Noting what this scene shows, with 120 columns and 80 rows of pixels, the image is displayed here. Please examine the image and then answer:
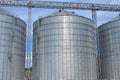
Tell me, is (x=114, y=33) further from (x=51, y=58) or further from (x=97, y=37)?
(x=51, y=58)

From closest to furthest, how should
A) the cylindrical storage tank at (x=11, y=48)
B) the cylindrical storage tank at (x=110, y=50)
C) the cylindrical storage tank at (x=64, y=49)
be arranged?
1. the cylindrical storage tank at (x=11, y=48)
2. the cylindrical storage tank at (x=64, y=49)
3. the cylindrical storage tank at (x=110, y=50)

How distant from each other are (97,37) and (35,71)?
15606 mm

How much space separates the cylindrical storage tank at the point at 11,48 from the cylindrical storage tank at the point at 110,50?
51.9 feet

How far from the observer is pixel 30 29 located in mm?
50500

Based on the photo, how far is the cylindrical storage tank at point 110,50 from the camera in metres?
48.9

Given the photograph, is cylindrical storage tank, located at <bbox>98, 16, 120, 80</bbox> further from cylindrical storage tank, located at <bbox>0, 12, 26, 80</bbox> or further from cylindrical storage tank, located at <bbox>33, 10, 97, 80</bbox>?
cylindrical storage tank, located at <bbox>0, 12, 26, 80</bbox>

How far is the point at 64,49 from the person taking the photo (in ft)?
142

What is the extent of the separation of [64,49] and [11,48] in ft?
28.4

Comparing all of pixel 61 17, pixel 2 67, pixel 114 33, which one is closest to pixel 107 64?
pixel 114 33

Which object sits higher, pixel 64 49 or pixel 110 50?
pixel 110 50

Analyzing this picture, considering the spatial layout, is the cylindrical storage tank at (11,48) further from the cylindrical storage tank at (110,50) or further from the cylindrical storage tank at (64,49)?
the cylindrical storage tank at (110,50)

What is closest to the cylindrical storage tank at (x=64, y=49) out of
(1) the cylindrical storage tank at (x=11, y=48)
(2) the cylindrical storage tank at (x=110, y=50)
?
(1) the cylindrical storage tank at (x=11, y=48)

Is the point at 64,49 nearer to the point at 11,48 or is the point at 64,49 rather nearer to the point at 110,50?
the point at 11,48

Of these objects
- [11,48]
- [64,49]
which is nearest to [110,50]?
[64,49]
